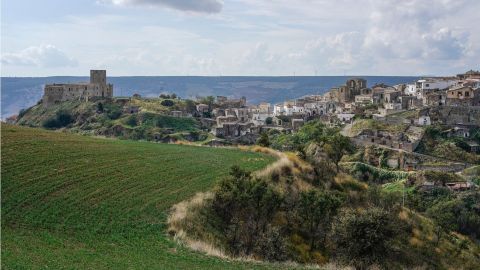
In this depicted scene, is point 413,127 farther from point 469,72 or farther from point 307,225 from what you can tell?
point 307,225

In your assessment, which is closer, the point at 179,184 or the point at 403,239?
the point at 179,184

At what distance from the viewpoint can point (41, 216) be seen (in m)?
25.6

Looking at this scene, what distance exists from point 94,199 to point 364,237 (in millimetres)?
14894

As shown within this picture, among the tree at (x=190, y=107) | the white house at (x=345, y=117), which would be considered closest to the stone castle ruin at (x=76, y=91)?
the tree at (x=190, y=107)

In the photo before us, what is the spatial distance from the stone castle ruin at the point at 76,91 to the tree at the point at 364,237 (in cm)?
12646

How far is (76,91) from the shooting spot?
14838 centimetres

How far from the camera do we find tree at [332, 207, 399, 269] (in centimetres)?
2927

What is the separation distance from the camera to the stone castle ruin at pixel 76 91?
147750 mm

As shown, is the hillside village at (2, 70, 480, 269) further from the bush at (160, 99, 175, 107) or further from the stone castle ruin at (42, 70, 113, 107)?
the bush at (160, 99, 175, 107)

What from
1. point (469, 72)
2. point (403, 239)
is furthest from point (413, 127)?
point (403, 239)

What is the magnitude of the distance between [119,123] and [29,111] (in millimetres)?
41499

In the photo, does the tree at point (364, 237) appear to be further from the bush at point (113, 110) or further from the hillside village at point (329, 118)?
the bush at point (113, 110)

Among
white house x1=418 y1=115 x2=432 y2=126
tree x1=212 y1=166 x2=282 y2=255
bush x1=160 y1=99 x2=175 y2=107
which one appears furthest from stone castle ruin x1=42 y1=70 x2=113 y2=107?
tree x1=212 y1=166 x2=282 y2=255

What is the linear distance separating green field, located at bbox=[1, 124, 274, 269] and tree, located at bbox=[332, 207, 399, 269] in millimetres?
8378
